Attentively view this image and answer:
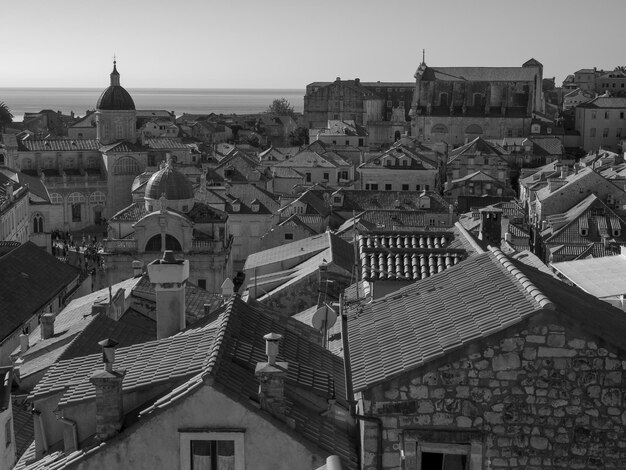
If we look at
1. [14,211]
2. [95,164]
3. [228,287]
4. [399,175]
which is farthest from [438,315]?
[95,164]

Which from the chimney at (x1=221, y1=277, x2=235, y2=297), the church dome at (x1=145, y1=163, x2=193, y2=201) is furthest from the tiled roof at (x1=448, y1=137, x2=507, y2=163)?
the chimney at (x1=221, y1=277, x2=235, y2=297)

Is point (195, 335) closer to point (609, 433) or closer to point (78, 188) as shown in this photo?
point (609, 433)

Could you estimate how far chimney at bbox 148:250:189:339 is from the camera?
1159 cm

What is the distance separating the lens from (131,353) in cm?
1015

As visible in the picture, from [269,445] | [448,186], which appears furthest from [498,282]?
[448,186]

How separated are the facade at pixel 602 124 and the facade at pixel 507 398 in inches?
3853

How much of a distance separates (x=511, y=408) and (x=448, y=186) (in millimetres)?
62289

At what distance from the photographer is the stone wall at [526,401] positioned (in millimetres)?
7281

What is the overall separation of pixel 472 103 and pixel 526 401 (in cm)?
10200

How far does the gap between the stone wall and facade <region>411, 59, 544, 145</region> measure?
9590 centimetres

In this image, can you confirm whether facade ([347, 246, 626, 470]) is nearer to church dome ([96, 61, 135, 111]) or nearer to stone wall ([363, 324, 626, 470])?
stone wall ([363, 324, 626, 470])

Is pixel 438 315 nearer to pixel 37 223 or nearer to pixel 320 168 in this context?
pixel 37 223

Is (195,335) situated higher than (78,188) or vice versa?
(195,335)

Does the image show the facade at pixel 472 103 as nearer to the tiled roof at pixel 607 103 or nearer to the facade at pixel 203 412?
the tiled roof at pixel 607 103
